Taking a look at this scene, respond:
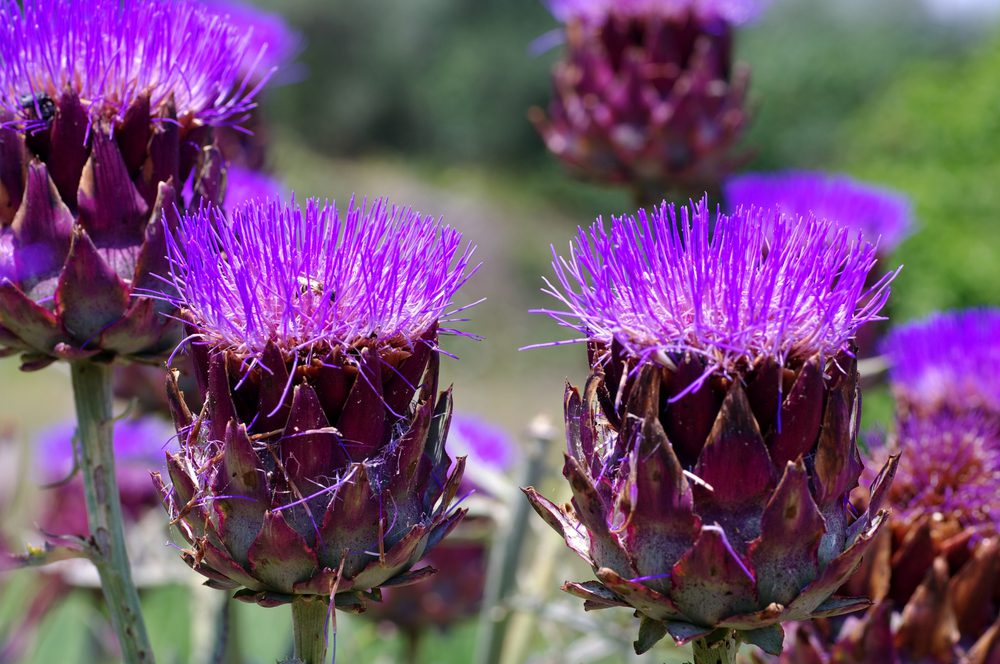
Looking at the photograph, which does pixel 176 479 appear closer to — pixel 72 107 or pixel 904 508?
pixel 72 107

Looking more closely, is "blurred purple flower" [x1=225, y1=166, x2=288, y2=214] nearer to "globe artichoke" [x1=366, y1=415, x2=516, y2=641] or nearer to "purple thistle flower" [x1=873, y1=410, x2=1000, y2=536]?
"globe artichoke" [x1=366, y1=415, x2=516, y2=641]

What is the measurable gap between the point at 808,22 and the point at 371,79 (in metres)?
6.12

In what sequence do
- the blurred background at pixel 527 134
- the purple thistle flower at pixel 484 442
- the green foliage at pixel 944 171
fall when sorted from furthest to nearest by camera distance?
the blurred background at pixel 527 134 < the green foliage at pixel 944 171 < the purple thistle flower at pixel 484 442

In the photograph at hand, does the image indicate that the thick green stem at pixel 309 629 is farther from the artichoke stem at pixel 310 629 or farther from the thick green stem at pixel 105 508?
the thick green stem at pixel 105 508

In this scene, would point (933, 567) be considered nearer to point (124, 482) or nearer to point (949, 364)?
point (949, 364)

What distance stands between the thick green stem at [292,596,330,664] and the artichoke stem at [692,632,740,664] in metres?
0.37

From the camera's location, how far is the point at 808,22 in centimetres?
1578

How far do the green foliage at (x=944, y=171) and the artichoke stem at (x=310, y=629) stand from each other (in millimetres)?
2735

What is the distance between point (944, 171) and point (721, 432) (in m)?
5.15

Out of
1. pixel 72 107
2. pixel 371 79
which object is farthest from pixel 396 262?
pixel 371 79

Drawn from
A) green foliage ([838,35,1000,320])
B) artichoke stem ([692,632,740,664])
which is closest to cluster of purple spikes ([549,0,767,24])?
green foliage ([838,35,1000,320])

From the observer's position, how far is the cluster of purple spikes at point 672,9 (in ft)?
7.84

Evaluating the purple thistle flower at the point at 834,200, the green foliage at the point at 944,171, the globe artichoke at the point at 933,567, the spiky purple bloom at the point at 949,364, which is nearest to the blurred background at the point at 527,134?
the green foliage at the point at 944,171

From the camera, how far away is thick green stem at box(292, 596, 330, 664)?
3.78 feet
